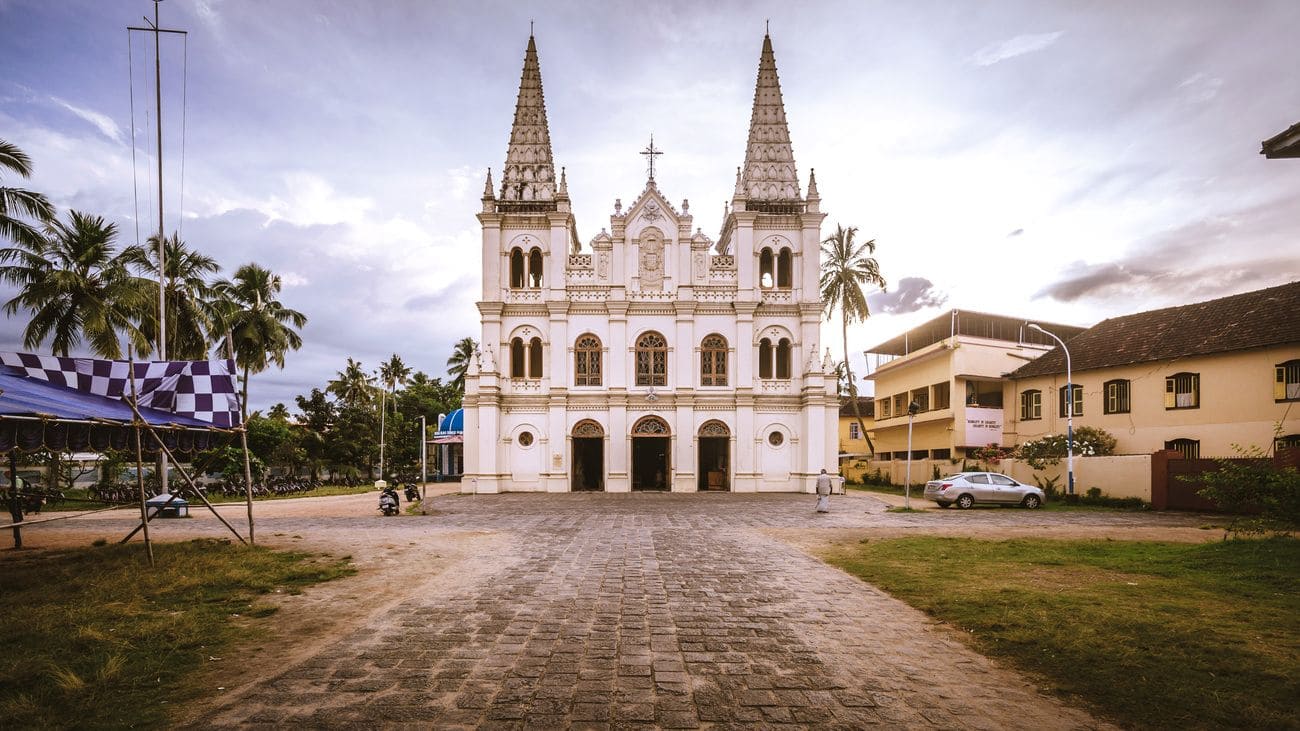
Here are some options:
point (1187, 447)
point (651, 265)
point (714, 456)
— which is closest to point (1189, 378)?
point (1187, 447)

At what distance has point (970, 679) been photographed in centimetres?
509

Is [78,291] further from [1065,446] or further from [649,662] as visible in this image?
[1065,446]

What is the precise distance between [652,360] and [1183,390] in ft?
69.4

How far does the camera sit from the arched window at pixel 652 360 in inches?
1249

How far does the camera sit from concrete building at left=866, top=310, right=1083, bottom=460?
3466 cm

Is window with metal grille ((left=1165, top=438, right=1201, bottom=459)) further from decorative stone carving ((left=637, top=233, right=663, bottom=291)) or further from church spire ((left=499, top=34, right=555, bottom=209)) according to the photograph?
church spire ((left=499, top=34, right=555, bottom=209))

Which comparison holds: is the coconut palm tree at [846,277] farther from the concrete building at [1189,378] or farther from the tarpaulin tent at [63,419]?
the tarpaulin tent at [63,419]

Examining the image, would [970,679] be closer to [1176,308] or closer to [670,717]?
[670,717]

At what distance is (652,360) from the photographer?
31.7m

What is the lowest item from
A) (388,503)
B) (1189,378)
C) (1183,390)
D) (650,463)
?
(650,463)

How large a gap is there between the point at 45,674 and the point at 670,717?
452cm

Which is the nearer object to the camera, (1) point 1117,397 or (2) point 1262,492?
(2) point 1262,492

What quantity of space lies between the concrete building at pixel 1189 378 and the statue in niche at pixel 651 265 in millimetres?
18504

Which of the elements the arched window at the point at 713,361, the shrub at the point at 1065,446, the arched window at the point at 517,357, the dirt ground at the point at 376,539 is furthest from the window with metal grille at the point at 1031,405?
the arched window at the point at 517,357
